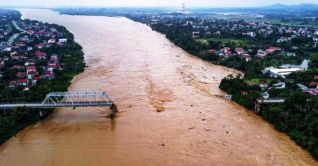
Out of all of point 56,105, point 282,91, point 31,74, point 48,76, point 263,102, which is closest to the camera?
point 56,105

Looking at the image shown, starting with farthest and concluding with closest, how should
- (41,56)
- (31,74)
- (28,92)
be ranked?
(41,56) < (31,74) < (28,92)

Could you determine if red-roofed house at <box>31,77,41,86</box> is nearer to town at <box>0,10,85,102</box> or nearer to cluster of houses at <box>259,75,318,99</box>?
town at <box>0,10,85,102</box>

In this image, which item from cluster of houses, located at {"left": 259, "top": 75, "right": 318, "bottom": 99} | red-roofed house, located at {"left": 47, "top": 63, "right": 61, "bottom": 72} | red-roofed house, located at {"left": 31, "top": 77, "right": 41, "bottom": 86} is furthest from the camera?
red-roofed house, located at {"left": 47, "top": 63, "right": 61, "bottom": 72}

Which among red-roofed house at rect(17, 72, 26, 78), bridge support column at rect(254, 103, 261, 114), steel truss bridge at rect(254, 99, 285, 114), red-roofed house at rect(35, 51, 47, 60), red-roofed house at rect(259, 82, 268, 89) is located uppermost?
red-roofed house at rect(35, 51, 47, 60)

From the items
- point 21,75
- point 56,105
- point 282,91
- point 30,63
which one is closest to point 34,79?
point 21,75

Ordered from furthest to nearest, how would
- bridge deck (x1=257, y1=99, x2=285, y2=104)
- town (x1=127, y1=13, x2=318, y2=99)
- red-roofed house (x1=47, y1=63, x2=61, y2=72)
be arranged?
1. red-roofed house (x1=47, y1=63, x2=61, y2=72)
2. town (x1=127, y1=13, x2=318, y2=99)
3. bridge deck (x1=257, y1=99, x2=285, y2=104)

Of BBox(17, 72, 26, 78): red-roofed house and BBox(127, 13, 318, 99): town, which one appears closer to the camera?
BBox(127, 13, 318, 99): town

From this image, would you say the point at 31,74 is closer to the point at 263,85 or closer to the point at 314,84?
the point at 263,85

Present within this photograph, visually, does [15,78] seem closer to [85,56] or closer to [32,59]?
[32,59]

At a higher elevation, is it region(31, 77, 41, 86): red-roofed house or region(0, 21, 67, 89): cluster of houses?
region(0, 21, 67, 89): cluster of houses

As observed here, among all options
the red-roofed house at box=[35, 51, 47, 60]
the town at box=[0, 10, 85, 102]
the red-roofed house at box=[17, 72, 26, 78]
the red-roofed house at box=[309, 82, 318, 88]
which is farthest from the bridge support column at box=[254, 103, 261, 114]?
the red-roofed house at box=[35, 51, 47, 60]
